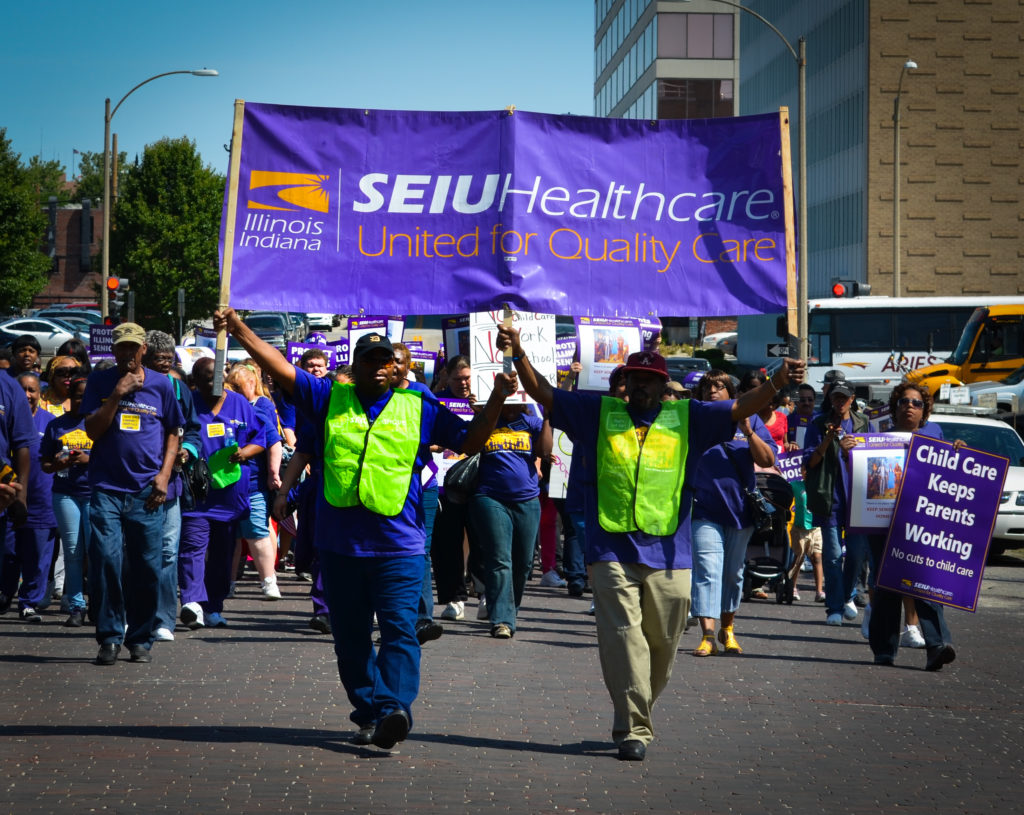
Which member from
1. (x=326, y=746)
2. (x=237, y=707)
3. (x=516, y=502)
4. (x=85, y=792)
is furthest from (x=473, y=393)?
(x=85, y=792)

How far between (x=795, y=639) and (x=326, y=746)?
556 cm

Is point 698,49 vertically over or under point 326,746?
over

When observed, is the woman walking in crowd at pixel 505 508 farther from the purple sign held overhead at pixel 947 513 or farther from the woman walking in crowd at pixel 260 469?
the purple sign held overhead at pixel 947 513

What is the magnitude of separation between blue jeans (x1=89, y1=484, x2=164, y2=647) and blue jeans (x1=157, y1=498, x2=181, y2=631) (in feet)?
0.51

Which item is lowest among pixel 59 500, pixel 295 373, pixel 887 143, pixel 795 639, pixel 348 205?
pixel 795 639

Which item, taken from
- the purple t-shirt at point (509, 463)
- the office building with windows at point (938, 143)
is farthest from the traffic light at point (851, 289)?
the purple t-shirt at point (509, 463)

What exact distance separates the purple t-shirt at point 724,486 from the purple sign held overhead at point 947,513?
1.03 metres

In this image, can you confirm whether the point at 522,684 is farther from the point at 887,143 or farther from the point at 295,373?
the point at 887,143

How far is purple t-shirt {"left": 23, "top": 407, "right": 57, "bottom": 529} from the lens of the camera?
38.0 ft

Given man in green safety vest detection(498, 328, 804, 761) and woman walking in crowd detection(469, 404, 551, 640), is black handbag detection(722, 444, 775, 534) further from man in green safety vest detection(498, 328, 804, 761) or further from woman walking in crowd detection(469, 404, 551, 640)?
man in green safety vest detection(498, 328, 804, 761)

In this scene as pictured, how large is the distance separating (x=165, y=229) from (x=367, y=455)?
188 feet

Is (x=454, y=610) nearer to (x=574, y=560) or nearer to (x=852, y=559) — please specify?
(x=574, y=560)

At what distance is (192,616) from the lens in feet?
36.5

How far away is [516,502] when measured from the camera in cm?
1123
